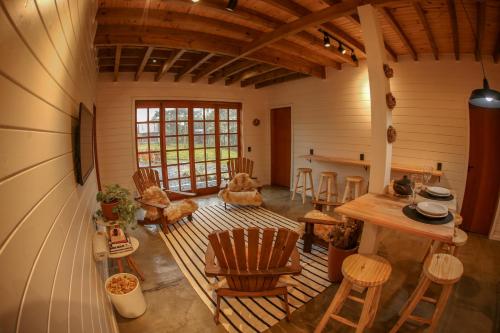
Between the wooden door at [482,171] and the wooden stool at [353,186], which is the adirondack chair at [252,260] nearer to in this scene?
the wooden stool at [353,186]

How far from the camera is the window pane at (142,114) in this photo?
476 cm

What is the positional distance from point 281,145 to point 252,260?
4.50 m

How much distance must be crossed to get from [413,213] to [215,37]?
9.59 ft

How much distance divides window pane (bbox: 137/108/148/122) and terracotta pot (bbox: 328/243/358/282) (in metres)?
4.28

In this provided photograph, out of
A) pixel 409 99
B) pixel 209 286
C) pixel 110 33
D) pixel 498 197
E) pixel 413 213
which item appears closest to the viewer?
pixel 413 213

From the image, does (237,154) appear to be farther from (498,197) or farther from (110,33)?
(498,197)

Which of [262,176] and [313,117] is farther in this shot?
[262,176]

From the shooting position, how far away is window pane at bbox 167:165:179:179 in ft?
17.0

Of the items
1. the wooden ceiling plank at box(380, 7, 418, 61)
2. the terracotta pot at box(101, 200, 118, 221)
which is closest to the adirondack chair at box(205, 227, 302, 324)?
the terracotta pot at box(101, 200, 118, 221)

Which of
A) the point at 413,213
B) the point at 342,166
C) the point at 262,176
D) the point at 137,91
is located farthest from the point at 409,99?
the point at 137,91

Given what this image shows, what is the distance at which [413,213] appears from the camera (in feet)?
5.38

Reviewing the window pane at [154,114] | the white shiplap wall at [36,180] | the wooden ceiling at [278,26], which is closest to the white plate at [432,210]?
the wooden ceiling at [278,26]

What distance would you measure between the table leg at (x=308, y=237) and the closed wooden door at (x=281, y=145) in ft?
10.2

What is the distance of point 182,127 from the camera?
17.0 feet
